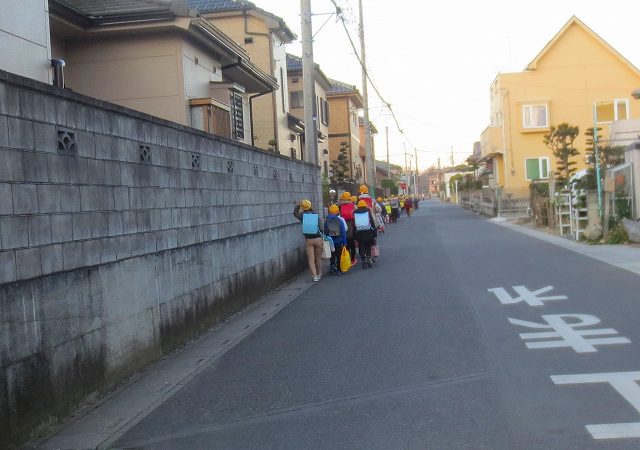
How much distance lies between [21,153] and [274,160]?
1009 cm

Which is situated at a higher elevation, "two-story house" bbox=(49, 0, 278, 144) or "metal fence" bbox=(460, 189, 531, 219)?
"two-story house" bbox=(49, 0, 278, 144)

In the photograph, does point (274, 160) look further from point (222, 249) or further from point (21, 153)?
point (21, 153)

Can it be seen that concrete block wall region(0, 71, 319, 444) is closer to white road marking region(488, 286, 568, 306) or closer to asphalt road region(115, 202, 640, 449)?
asphalt road region(115, 202, 640, 449)

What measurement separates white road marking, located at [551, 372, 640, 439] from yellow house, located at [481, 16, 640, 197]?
4064 cm

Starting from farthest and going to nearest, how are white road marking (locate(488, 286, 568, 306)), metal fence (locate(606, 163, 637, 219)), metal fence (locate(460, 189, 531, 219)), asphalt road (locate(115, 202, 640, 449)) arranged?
metal fence (locate(460, 189, 531, 219)), metal fence (locate(606, 163, 637, 219)), white road marking (locate(488, 286, 568, 306)), asphalt road (locate(115, 202, 640, 449))

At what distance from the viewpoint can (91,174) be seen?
728cm

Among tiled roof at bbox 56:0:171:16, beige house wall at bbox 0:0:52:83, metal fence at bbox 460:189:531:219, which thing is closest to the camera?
beige house wall at bbox 0:0:52:83

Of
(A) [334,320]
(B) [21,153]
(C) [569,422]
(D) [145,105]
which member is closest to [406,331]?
(A) [334,320]

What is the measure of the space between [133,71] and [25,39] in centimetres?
655

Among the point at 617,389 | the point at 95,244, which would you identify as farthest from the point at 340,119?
the point at 617,389

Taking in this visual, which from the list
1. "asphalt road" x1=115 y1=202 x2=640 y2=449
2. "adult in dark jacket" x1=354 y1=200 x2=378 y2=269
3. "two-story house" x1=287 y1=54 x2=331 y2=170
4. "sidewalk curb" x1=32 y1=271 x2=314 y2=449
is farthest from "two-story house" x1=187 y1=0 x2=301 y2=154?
"sidewalk curb" x1=32 y1=271 x2=314 y2=449

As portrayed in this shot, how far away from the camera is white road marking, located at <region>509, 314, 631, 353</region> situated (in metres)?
8.09

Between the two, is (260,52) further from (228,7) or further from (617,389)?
(617,389)

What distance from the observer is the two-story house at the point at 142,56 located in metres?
16.7
